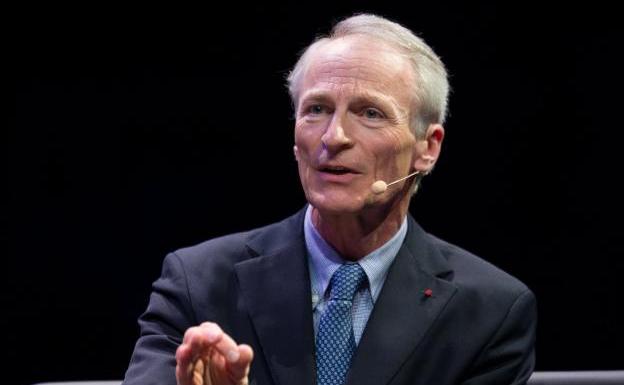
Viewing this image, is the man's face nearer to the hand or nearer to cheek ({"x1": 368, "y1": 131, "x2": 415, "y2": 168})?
cheek ({"x1": 368, "y1": 131, "x2": 415, "y2": 168})

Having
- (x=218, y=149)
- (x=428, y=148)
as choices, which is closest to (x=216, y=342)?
(x=428, y=148)

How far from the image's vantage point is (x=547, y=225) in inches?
120

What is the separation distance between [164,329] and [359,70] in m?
0.69

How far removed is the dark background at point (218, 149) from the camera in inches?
116

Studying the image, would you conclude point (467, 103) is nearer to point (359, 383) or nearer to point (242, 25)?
point (242, 25)

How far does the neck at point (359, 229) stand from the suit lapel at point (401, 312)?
6 centimetres

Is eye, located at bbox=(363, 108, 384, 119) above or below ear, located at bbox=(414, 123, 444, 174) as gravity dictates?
above

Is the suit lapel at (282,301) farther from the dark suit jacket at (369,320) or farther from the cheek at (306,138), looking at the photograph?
the cheek at (306,138)

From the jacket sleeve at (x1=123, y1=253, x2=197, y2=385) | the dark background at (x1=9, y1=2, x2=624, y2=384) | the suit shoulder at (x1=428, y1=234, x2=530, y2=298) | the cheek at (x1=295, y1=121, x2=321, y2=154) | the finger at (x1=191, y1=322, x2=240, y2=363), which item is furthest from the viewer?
the dark background at (x1=9, y1=2, x2=624, y2=384)

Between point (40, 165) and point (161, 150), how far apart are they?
34 cm

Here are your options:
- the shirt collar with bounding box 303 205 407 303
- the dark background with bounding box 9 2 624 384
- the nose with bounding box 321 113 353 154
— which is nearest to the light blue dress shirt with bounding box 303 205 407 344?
the shirt collar with bounding box 303 205 407 303

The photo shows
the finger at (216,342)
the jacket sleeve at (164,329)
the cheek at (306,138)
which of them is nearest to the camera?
the finger at (216,342)

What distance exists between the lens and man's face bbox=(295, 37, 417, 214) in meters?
2.20

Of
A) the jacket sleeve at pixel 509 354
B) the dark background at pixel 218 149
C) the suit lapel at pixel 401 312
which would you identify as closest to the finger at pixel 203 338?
the suit lapel at pixel 401 312
